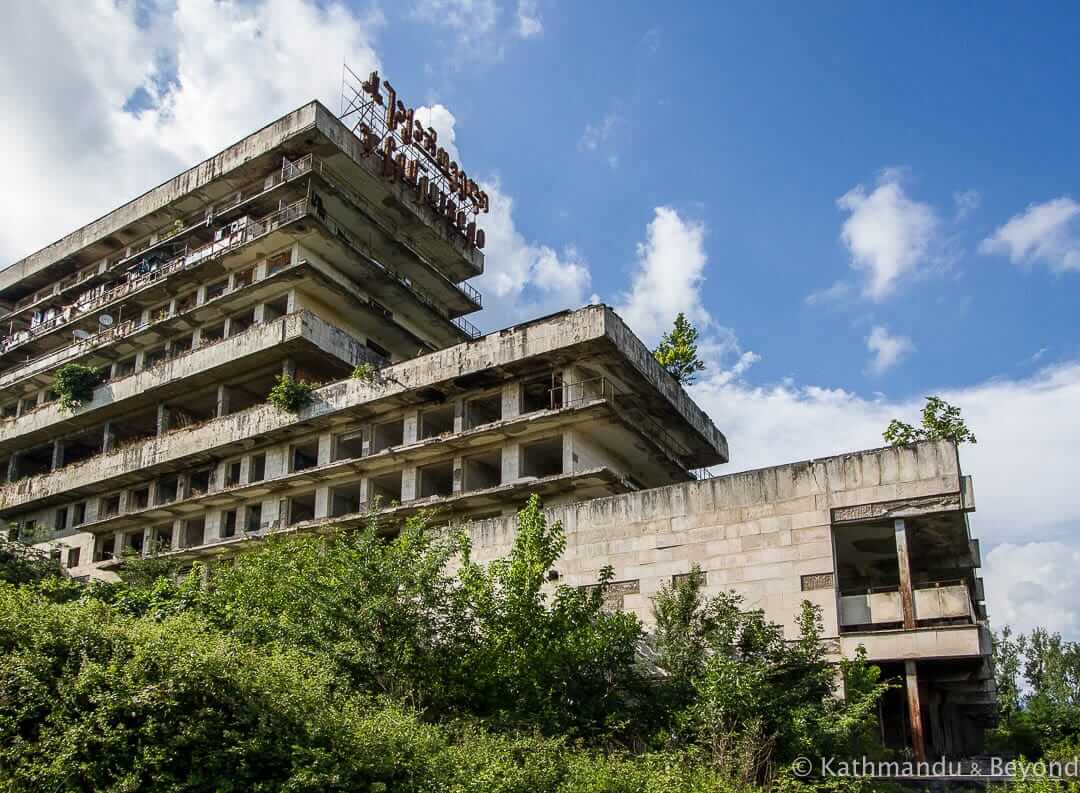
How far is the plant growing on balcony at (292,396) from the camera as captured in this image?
35.1 m

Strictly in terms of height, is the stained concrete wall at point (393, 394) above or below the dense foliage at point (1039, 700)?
above

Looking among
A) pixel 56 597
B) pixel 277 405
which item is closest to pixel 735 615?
pixel 56 597

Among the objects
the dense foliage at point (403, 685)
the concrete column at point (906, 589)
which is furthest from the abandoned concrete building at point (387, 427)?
the dense foliage at point (403, 685)

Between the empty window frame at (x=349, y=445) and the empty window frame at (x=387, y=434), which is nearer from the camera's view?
the empty window frame at (x=387, y=434)

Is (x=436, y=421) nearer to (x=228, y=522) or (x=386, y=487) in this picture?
(x=386, y=487)

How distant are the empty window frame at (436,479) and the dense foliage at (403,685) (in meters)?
10.7

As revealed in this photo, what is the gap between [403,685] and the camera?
17.6 m

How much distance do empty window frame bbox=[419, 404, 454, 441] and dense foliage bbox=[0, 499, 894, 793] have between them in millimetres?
11063

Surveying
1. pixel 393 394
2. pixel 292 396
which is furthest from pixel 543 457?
pixel 292 396

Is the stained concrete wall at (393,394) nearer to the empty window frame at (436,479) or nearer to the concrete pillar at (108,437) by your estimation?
the concrete pillar at (108,437)

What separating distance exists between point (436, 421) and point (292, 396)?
207 inches

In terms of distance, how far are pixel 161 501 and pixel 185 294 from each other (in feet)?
30.0

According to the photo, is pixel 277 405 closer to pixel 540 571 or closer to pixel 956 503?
pixel 540 571

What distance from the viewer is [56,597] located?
21.8 m
